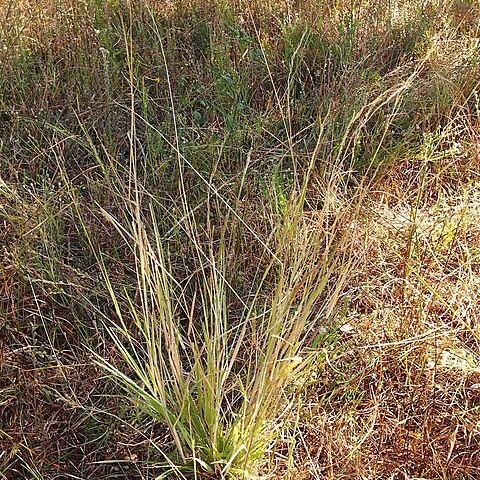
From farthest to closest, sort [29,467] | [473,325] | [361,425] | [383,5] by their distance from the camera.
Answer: [383,5] → [473,325] → [361,425] → [29,467]

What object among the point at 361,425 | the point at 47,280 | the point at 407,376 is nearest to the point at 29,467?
the point at 47,280

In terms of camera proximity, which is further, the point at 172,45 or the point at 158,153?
the point at 172,45

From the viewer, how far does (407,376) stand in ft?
5.18

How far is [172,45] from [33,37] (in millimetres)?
617

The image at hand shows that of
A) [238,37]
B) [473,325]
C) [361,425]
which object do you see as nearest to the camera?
[361,425]

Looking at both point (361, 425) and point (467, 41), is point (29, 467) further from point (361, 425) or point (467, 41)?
point (467, 41)

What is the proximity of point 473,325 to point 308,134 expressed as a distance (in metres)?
0.97

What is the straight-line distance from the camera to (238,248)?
6.06 feet

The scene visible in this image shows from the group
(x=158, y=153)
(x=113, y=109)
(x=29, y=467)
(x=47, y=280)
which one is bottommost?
(x=29, y=467)

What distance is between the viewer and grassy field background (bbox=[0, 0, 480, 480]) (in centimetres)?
136

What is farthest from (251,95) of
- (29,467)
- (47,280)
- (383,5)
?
(29,467)

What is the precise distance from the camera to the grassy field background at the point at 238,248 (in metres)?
1.36

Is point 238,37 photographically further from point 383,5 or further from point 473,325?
point 473,325

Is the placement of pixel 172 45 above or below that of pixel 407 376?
above
